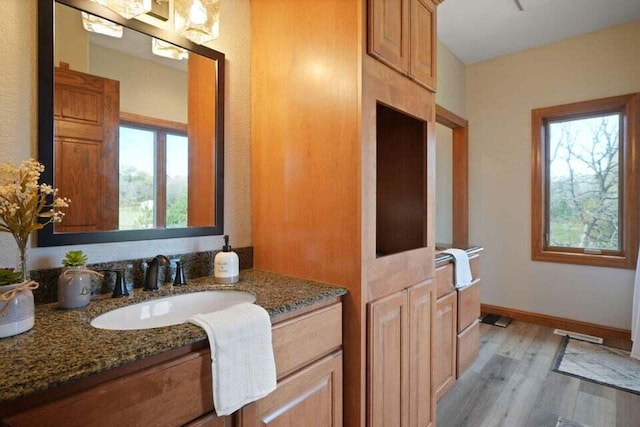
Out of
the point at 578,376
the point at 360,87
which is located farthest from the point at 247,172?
the point at 578,376

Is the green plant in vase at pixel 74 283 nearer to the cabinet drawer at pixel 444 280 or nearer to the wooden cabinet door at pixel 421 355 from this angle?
the wooden cabinet door at pixel 421 355

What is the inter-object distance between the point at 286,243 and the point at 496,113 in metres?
3.10

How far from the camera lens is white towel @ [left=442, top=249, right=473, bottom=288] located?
2238 mm

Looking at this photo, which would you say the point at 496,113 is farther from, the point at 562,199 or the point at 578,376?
the point at 578,376

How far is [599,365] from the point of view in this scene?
250 centimetres

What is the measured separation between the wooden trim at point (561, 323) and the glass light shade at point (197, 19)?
364 cm

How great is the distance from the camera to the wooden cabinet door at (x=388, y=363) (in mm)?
1314

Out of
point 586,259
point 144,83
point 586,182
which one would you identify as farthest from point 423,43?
point 586,259

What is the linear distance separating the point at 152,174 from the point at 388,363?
122cm

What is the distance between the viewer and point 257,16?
1609 mm

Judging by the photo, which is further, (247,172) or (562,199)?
(562,199)

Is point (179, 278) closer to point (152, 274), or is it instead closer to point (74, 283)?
point (152, 274)

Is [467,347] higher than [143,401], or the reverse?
[143,401]

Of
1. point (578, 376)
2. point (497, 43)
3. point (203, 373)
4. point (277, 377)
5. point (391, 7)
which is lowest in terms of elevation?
point (578, 376)
